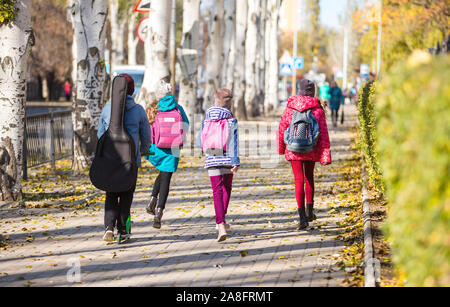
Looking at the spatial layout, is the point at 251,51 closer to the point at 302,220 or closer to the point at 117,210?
the point at 302,220

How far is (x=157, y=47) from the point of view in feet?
59.7

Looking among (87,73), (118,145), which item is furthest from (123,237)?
(87,73)

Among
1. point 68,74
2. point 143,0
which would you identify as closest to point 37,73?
point 68,74

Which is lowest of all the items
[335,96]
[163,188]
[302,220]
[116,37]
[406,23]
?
[302,220]

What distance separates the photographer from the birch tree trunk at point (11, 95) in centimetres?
1193

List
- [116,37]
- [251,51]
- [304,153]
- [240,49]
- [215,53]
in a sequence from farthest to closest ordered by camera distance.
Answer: [116,37] < [251,51] < [240,49] < [215,53] < [304,153]

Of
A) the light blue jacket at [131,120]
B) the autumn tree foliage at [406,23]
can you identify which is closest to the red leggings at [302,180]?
the light blue jacket at [131,120]

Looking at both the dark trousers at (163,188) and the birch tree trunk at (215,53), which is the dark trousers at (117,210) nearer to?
the dark trousers at (163,188)

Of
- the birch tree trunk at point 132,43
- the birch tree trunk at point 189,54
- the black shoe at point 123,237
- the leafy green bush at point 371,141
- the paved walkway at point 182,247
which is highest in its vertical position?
the birch tree trunk at point 132,43

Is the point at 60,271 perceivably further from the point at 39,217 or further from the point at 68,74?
the point at 68,74

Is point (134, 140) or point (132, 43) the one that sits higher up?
point (132, 43)

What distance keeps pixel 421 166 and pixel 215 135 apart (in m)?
5.12

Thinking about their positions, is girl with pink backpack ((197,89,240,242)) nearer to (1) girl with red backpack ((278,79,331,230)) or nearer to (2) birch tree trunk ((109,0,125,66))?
(1) girl with red backpack ((278,79,331,230))

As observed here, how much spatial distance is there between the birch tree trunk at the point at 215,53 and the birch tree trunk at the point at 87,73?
11.2 metres
